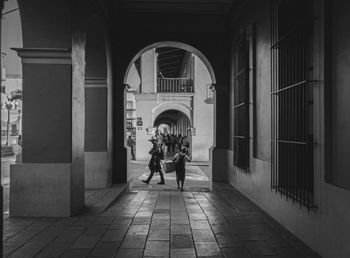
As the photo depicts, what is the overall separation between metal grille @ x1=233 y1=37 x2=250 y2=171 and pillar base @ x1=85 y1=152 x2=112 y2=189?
3422 mm

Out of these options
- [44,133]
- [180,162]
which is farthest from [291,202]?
[180,162]

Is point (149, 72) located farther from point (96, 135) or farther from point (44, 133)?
point (44, 133)

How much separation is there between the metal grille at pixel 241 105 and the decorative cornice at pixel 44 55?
13.7 ft

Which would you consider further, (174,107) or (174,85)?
(174,85)

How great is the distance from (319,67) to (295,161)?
6.03ft

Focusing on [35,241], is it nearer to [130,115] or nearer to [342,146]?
[342,146]

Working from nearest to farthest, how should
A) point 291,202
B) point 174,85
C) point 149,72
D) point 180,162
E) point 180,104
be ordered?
point 291,202 < point 180,162 < point 149,72 < point 180,104 < point 174,85

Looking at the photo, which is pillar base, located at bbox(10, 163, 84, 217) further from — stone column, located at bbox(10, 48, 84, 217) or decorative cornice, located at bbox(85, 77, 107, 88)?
decorative cornice, located at bbox(85, 77, 107, 88)

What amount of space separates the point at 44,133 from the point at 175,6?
5.89 m

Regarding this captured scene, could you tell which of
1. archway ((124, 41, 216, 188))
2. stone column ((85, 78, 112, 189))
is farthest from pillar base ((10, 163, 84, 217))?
archway ((124, 41, 216, 188))

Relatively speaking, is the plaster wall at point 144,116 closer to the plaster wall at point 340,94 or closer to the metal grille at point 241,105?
the metal grille at point 241,105

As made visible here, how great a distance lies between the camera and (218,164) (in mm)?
11195

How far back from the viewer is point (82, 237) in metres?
5.13

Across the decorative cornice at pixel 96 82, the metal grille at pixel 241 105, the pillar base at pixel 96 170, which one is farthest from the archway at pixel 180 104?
the pillar base at pixel 96 170
